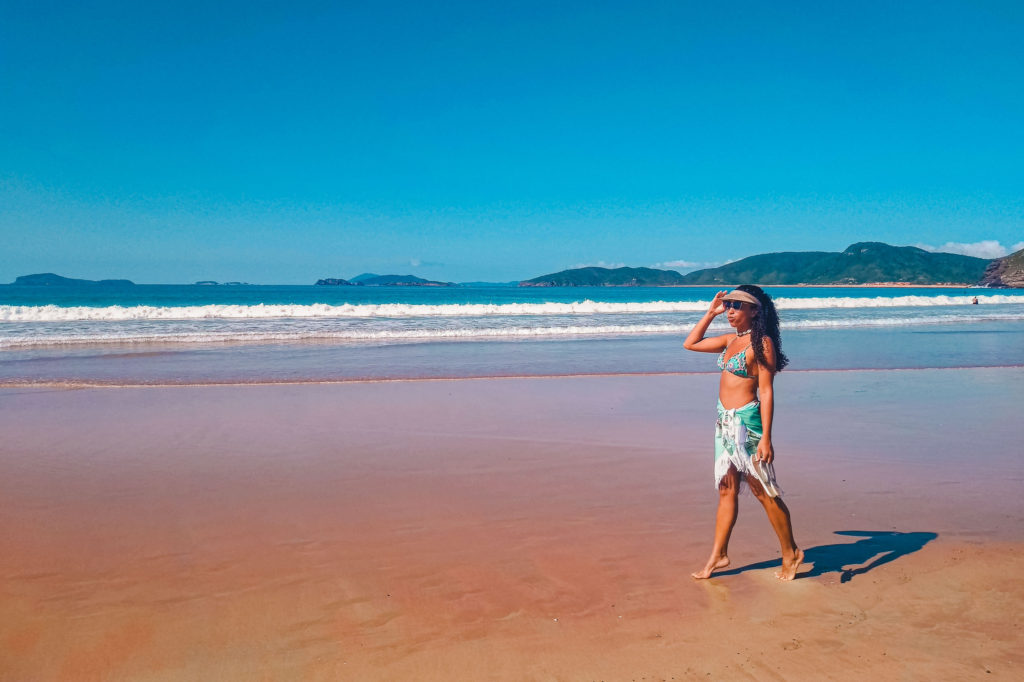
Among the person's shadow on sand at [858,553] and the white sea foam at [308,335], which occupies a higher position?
the white sea foam at [308,335]

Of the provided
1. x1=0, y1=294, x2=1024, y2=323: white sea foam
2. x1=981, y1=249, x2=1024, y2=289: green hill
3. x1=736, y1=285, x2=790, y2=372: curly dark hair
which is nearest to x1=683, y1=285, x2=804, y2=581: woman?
x1=736, y1=285, x2=790, y2=372: curly dark hair

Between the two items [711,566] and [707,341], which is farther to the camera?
[707,341]

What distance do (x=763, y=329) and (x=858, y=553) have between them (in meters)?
1.81

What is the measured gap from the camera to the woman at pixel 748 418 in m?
3.93

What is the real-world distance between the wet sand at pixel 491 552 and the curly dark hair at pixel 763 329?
1.35m

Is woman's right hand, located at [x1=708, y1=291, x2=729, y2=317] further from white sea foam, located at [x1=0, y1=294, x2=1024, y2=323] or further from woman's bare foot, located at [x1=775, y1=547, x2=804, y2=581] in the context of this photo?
white sea foam, located at [x1=0, y1=294, x2=1024, y2=323]

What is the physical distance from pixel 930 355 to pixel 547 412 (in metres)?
12.3

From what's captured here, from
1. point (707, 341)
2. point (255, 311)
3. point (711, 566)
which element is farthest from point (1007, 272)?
point (711, 566)

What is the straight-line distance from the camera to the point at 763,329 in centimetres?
393

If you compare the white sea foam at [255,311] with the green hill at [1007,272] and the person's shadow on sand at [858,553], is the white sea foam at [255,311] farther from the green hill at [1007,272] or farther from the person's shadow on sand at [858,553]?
the green hill at [1007,272]

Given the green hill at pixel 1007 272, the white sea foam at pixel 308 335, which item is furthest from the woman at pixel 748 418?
the green hill at pixel 1007 272

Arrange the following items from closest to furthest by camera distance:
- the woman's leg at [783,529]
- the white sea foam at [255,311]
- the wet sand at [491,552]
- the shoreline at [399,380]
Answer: the wet sand at [491,552] < the woman's leg at [783,529] < the shoreline at [399,380] < the white sea foam at [255,311]

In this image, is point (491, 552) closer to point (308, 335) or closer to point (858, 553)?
point (858, 553)

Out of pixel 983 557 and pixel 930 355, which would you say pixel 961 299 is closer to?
pixel 930 355
